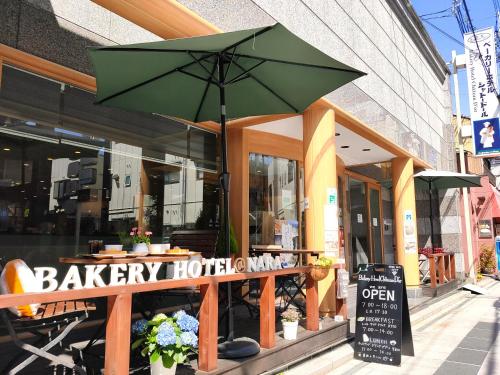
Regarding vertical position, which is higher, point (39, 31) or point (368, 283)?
point (39, 31)

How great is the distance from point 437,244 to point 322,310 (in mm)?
9610

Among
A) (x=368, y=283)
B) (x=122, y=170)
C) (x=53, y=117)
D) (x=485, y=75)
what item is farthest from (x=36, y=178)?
(x=485, y=75)

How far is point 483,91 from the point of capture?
1288cm

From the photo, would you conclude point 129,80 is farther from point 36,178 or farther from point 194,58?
point 36,178

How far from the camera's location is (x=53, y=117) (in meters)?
4.12

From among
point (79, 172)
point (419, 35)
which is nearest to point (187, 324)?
point (79, 172)

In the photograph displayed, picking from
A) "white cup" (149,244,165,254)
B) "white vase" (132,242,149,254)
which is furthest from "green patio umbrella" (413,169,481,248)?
"white vase" (132,242,149,254)

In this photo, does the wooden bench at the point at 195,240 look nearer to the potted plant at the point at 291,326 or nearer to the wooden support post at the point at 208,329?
the potted plant at the point at 291,326

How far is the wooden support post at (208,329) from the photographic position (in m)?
2.93

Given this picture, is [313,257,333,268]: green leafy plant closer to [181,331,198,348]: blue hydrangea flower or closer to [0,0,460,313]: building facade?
[0,0,460,313]: building facade

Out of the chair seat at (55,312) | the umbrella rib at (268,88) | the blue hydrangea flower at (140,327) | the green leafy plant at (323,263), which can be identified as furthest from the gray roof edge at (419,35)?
the chair seat at (55,312)

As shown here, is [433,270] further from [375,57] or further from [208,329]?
[208,329]

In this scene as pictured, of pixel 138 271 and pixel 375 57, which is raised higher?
pixel 375 57

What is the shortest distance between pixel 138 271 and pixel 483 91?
13797 millimetres
